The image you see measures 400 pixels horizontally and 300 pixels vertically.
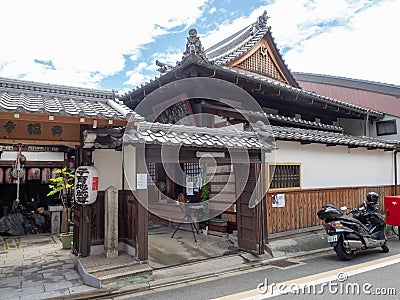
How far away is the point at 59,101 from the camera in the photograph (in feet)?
20.9

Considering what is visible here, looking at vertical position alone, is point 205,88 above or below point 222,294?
above

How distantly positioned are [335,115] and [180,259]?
11.2 meters

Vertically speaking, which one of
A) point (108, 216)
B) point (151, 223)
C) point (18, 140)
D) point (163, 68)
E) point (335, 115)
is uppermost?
point (163, 68)

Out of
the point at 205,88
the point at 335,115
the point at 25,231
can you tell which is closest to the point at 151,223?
the point at 25,231

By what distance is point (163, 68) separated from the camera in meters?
10.9

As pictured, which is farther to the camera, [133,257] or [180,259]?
[180,259]

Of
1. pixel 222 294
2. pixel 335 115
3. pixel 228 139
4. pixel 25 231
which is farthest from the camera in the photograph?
pixel 335 115

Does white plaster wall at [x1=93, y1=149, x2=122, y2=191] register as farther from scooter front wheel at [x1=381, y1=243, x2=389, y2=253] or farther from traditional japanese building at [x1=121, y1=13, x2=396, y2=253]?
scooter front wheel at [x1=381, y1=243, x2=389, y2=253]

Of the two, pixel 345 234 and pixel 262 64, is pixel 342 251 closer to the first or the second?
pixel 345 234

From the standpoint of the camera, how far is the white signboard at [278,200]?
892cm

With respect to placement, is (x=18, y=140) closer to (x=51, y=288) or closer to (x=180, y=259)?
(x=51, y=288)

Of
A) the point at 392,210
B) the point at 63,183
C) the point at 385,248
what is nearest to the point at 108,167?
the point at 63,183

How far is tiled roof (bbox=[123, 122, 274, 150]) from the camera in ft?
21.3

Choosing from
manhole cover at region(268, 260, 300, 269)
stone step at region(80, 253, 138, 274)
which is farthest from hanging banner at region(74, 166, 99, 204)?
manhole cover at region(268, 260, 300, 269)
